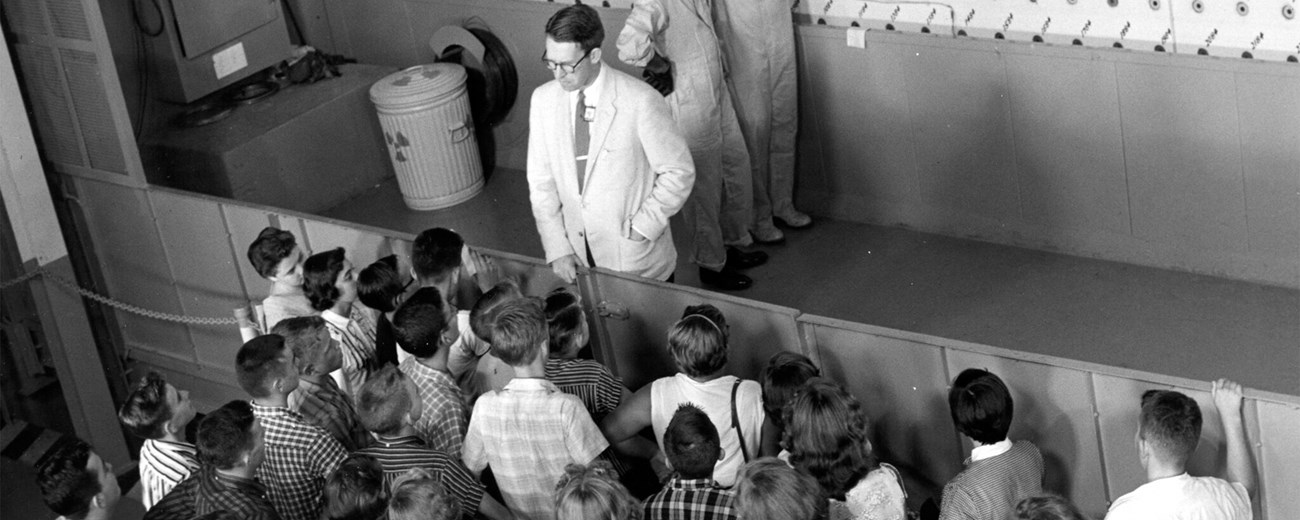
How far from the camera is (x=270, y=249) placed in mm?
5508

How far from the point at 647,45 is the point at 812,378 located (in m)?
2.63

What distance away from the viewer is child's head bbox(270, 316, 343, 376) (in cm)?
474

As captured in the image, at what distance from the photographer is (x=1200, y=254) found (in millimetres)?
6508

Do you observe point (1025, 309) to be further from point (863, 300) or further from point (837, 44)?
point (837, 44)

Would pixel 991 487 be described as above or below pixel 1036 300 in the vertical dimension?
above

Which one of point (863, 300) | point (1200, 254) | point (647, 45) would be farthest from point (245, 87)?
A: point (1200, 254)

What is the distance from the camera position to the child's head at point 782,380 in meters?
4.34

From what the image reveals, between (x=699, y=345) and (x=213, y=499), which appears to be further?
(x=699, y=345)

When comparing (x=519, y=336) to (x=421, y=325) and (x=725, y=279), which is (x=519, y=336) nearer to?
(x=421, y=325)

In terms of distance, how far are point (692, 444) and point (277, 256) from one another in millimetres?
2320

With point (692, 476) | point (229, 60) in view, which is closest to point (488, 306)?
point (692, 476)

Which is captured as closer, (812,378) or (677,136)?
(812,378)

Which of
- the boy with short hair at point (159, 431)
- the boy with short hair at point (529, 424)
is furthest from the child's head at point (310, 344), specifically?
the boy with short hair at point (529, 424)

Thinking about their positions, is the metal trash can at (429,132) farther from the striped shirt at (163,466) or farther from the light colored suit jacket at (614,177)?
the striped shirt at (163,466)
